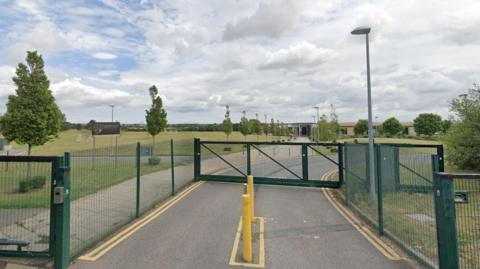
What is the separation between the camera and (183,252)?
5.66 metres

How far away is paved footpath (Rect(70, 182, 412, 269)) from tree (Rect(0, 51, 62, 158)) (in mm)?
7421

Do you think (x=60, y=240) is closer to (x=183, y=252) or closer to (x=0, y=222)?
(x=183, y=252)

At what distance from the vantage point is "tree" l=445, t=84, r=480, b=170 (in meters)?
17.6

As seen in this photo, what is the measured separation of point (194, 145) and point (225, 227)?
7.12 m

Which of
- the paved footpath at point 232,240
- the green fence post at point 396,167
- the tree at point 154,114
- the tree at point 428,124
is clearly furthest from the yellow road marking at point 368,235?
the tree at point 428,124

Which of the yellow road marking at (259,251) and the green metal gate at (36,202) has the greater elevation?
the green metal gate at (36,202)

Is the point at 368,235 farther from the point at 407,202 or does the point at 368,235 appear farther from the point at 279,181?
the point at 279,181

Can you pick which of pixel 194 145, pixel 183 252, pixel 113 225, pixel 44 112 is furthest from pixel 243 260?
pixel 44 112

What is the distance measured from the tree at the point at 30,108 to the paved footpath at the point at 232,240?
742 cm

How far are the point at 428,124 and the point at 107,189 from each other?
103 metres

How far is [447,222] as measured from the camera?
12.7 ft

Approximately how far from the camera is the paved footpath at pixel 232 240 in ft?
17.1

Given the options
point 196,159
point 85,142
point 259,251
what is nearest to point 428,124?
point 85,142

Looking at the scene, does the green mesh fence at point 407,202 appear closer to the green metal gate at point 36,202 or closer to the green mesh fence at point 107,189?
the green metal gate at point 36,202
